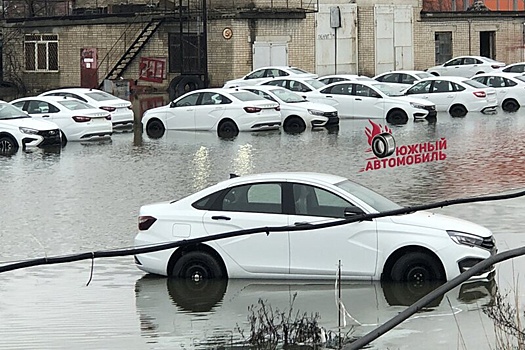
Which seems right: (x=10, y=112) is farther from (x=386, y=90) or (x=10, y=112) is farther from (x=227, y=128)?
(x=386, y=90)

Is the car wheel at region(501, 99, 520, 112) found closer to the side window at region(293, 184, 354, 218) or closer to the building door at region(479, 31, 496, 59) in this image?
the building door at region(479, 31, 496, 59)

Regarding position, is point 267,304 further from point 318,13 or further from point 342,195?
point 318,13

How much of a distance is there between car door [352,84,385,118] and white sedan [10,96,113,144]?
8368mm

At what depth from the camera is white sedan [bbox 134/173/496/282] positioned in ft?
43.0

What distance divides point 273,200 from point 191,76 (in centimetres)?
3825

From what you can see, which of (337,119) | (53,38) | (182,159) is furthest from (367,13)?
(182,159)

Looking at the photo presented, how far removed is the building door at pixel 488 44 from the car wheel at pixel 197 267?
49998 mm

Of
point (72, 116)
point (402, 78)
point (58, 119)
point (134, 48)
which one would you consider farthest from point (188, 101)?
point (134, 48)

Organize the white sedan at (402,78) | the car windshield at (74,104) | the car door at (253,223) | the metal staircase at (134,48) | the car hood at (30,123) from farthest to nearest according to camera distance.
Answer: the metal staircase at (134,48), the white sedan at (402,78), the car windshield at (74,104), the car hood at (30,123), the car door at (253,223)

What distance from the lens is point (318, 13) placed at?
55.0 m

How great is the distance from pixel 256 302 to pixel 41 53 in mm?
45061

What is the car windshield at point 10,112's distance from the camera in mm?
31344

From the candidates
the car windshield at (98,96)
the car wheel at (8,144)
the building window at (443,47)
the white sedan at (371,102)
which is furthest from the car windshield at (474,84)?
the building window at (443,47)

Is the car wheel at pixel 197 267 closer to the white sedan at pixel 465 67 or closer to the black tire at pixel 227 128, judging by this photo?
the black tire at pixel 227 128
